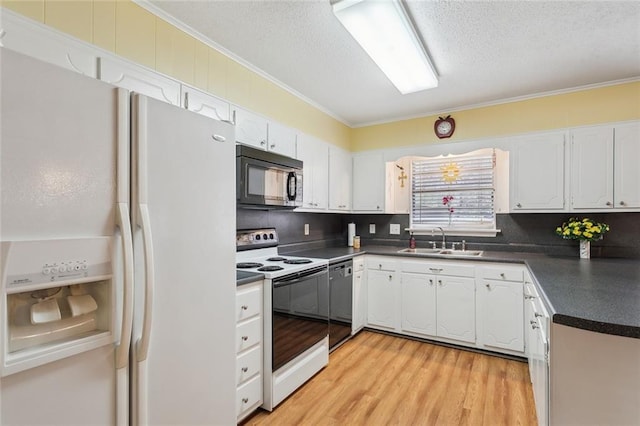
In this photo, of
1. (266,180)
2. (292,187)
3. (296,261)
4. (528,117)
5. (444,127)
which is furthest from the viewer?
(444,127)

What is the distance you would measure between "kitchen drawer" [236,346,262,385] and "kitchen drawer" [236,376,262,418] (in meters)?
0.04

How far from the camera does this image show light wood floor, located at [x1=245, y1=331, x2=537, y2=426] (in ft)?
6.79

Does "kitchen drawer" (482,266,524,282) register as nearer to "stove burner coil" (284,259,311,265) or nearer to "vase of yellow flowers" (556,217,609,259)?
"vase of yellow flowers" (556,217,609,259)

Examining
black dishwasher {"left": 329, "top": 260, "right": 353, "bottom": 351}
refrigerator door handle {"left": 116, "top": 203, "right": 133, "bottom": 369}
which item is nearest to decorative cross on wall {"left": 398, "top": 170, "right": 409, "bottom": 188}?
black dishwasher {"left": 329, "top": 260, "right": 353, "bottom": 351}

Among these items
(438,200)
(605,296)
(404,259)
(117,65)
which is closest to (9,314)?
(117,65)

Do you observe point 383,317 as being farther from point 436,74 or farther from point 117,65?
point 117,65

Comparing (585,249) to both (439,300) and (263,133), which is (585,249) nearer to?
(439,300)

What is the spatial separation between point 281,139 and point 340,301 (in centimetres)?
159

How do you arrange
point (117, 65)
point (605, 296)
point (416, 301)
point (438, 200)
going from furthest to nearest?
point (438, 200) → point (416, 301) → point (117, 65) → point (605, 296)

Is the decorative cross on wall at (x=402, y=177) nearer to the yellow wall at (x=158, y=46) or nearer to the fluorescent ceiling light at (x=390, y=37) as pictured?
the fluorescent ceiling light at (x=390, y=37)

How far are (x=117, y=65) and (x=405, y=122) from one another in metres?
3.02

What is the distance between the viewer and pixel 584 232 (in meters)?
2.81

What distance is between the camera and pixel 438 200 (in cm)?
377

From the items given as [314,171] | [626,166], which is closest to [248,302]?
[314,171]
